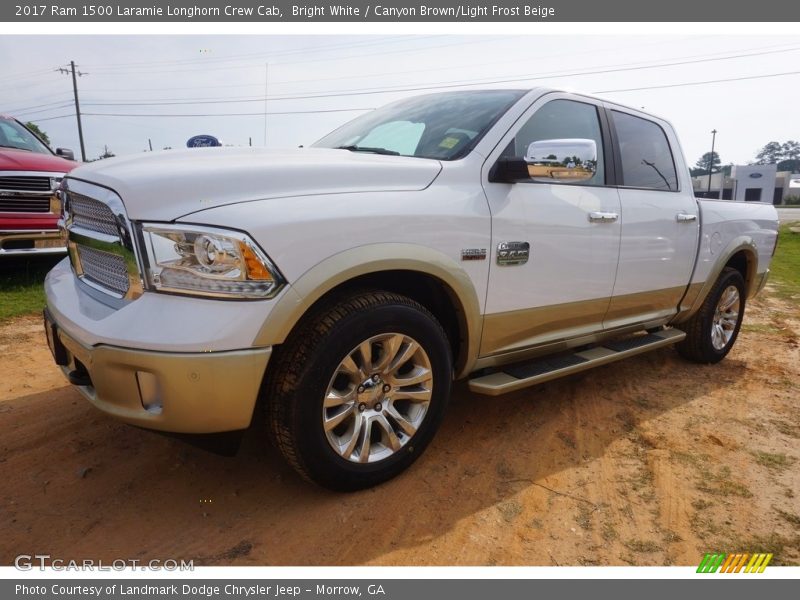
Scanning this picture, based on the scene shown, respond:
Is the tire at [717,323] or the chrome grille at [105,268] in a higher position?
the chrome grille at [105,268]

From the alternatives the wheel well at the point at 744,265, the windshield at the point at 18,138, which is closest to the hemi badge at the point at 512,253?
the wheel well at the point at 744,265

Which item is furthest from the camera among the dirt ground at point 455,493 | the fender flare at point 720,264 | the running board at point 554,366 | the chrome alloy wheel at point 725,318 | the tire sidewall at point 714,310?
the chrome alloy wheel at point 725,318

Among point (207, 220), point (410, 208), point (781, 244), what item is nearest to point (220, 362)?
point (207, 220)

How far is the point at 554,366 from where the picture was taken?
327cm

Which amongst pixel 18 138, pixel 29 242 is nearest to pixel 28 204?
pixel 29 242

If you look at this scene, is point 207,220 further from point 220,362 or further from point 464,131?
point 464,131

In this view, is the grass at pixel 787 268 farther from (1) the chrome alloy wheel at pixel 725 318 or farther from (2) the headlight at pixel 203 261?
(2) the headlight at pixel 203 261

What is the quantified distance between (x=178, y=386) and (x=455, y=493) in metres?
1.37

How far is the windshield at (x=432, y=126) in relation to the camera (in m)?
2.98

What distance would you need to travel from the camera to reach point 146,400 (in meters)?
2.09

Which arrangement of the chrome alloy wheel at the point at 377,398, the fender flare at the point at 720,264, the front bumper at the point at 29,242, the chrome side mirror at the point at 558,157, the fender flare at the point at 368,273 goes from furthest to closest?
1. the front bumper at the point at 29,242
2. the fender flare at the point at 720,264
3. the chrome side mirror at the point at 558,157
4. the chrome alloy wheel at the point at 377,398
5. the fender flare at the point at 368,273

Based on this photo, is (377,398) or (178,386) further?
(377,398)

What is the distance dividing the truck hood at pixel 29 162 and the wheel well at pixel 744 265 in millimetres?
7087

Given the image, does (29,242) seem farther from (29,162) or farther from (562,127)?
(562,127)
